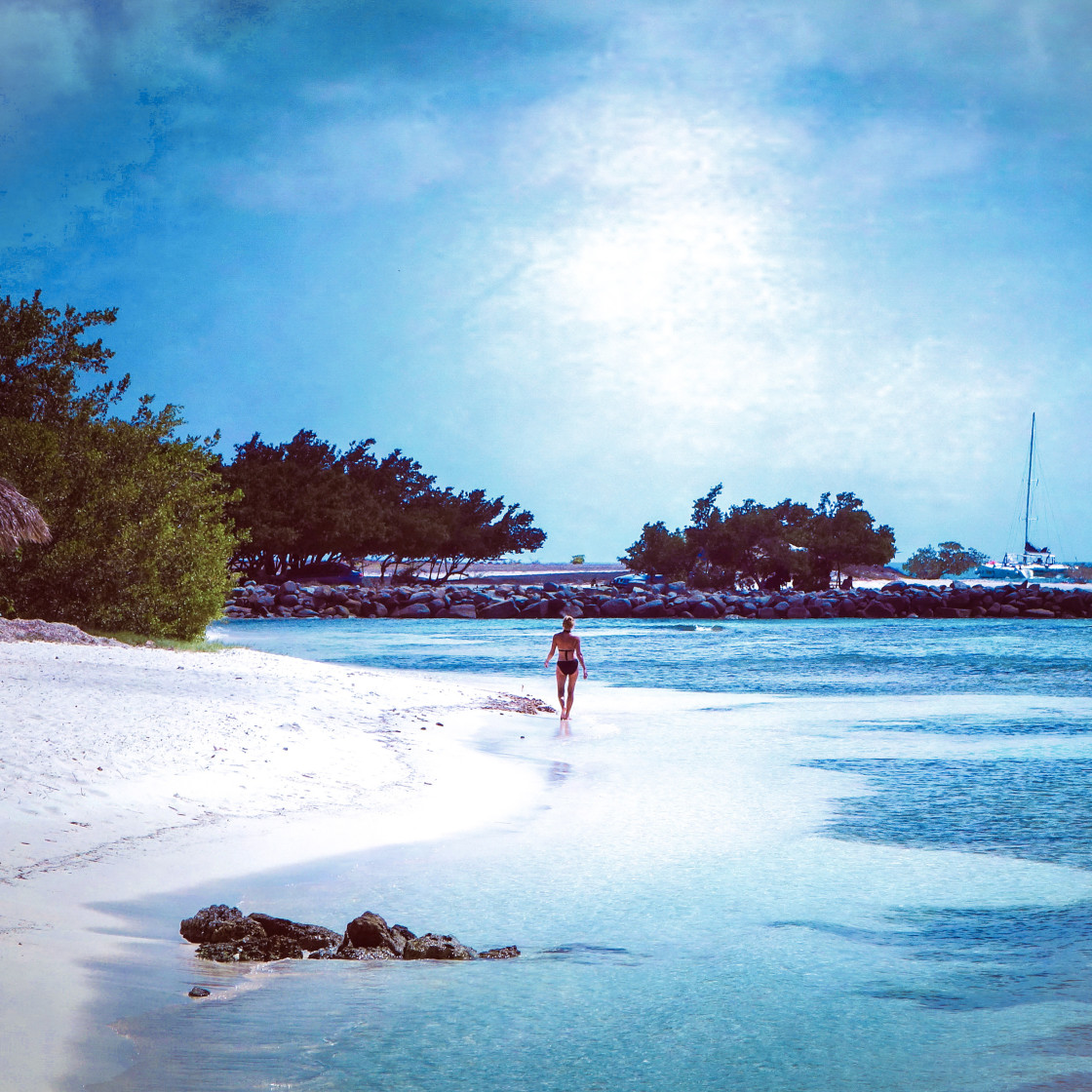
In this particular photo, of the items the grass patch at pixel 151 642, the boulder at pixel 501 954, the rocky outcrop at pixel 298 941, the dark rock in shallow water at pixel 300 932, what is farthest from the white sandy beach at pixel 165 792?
the grass patch at pixel 151 642

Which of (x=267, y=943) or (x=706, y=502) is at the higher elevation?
(x=706, y=502)

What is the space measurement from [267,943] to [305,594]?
53.7 m

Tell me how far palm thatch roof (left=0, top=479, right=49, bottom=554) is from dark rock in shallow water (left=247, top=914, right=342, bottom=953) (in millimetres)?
16232

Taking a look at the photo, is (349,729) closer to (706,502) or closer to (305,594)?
(305,594)

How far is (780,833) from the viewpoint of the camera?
9078mm

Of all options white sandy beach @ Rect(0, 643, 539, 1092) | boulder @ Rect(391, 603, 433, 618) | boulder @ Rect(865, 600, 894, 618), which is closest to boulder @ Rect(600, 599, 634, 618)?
boulder @ Rect(391, 603, 433, 618)

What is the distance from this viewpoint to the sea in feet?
14.7

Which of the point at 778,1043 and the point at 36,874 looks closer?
the point at 778,1043

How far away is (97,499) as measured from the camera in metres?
23.5

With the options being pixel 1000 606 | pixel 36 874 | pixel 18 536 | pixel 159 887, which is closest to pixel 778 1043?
pixel 159 887

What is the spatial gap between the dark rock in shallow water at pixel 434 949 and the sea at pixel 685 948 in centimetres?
8

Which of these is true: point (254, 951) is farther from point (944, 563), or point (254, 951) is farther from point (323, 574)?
point (944, 563)

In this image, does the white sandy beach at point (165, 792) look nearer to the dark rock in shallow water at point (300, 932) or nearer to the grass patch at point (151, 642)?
the dark rock in shallow water at point (300, 932)

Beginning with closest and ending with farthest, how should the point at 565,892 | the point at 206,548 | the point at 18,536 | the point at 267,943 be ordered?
the point at 267,943, the point at 565,892, the point at 18,536, the point at 206,548
